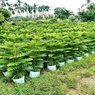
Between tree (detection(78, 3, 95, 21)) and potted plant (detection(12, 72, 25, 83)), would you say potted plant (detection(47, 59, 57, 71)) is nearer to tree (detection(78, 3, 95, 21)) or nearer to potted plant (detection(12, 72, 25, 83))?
potted plant (detection(12, 72, 25, 83))

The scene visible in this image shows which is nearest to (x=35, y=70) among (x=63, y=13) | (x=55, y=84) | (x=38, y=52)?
(x=38, y=52)

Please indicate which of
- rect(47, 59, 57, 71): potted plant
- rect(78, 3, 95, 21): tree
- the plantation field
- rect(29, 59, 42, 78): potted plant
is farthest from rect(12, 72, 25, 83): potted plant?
rect(78, 3, 95, 21): tree

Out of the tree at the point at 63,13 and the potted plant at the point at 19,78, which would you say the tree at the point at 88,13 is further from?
the potted plant at the point at 19,78

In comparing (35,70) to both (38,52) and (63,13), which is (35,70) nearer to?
(38,52)

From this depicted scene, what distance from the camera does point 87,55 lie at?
7828 mm

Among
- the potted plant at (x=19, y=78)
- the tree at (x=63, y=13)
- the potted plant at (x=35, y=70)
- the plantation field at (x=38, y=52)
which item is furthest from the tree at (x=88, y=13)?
the potted plant at (x=19, y=78)

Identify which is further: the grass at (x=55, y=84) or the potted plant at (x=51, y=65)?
the potted plant at (x=51, y=65)

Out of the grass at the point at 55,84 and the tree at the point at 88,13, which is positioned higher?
the grass at the point at 55,84

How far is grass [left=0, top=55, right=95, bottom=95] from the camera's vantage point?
460cm

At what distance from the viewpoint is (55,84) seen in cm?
493

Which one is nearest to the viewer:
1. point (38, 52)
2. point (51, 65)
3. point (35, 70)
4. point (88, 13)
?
point (35, 70)

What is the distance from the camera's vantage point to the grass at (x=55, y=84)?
460cm

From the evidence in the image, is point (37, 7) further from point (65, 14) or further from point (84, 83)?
point (84, 83)

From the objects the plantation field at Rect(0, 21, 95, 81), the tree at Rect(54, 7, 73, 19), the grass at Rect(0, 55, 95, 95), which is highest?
the plantation field at Rect(0, 21, 95, 81)
